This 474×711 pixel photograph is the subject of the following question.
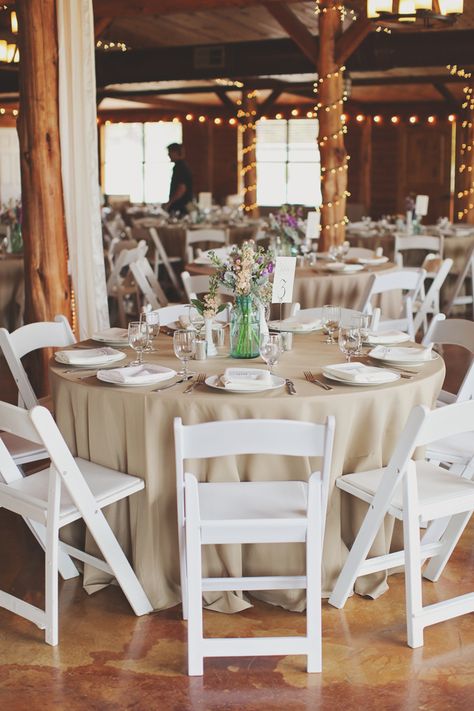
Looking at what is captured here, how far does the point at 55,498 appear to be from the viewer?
2.85 metres

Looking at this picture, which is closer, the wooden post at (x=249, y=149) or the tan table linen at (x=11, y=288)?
the tan table linen at (x=11, y=288)

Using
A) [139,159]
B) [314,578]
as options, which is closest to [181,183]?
[139,159]

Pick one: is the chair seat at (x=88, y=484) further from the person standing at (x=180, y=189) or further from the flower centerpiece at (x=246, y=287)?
the person standing at (x=180, y=189)

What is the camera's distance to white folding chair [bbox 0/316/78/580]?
137 inches

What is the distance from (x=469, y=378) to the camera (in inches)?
151

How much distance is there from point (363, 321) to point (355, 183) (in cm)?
1393

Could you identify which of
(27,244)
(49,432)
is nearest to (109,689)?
(49,432)

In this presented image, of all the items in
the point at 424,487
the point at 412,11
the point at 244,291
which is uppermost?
the point at 412,11

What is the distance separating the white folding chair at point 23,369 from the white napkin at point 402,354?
1.37 metres

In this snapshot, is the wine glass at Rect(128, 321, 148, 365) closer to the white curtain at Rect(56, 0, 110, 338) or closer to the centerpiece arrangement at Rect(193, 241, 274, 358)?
the centerpiece arrangement at Rect(193, 241, 274, 358)

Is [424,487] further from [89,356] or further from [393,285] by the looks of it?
[393,285]

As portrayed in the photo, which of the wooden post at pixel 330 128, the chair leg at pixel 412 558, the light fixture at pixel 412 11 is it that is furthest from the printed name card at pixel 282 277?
the wooden post at pixel 330 128

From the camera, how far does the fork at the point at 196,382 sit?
316 centimetres

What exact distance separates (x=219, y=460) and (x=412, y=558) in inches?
28.2
